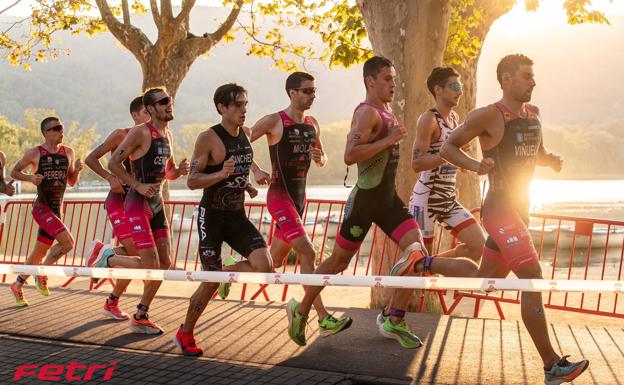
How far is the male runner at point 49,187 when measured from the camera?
9289 mm

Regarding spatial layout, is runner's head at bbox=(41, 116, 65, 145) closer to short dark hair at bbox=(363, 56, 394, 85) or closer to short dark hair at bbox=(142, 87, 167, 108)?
short dark hair at bbox=(142, 87, 167, 108)

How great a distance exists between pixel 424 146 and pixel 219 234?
74.9 inches

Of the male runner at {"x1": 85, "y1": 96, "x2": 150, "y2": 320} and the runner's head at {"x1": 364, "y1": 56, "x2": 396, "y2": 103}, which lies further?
the male runner at {"x1": 85, "y1": 96, "x2": 150, "y2": 320}

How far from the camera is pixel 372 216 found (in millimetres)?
6438

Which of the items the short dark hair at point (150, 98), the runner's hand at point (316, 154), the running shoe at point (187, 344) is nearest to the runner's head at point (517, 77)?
the runner's hand at point (316, 154)

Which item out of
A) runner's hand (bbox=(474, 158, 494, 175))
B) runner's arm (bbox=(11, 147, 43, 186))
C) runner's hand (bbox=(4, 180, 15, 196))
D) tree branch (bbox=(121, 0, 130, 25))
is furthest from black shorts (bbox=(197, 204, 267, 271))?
tree branch (bbox=(121, 0, 130, 25))

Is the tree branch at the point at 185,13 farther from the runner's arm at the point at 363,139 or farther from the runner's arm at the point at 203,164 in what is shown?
the runner's arm at the point at 363,139

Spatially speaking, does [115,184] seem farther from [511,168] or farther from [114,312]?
[511,168]

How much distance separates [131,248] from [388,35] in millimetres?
3666

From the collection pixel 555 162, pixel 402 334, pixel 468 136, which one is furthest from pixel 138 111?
pixel 555 162

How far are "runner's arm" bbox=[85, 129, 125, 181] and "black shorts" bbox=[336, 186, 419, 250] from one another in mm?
2615

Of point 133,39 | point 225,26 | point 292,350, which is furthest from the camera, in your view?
point 225,26

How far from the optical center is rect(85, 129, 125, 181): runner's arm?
773cm

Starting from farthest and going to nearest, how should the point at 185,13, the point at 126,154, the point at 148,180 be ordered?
1. the point at 185,13
2. the point at 148,180
3. the point at 126,154
